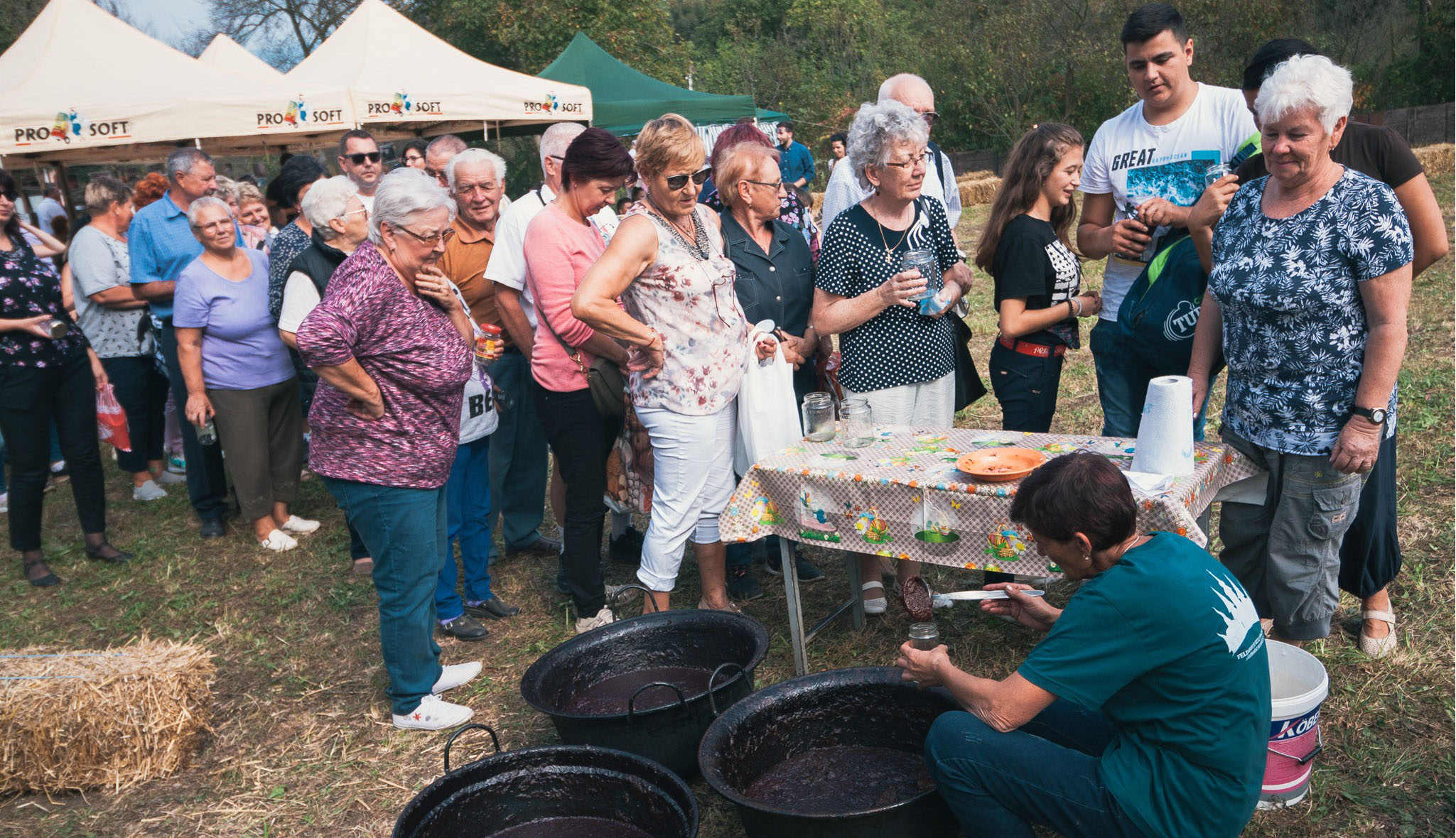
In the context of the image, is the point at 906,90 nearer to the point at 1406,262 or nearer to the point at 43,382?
the point at 1406,262

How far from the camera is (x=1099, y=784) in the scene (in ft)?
6.97

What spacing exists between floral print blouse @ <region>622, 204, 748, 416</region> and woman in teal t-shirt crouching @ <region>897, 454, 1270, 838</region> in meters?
1.56

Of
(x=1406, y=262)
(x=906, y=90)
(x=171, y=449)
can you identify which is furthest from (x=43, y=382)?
(x=1406, y=262)

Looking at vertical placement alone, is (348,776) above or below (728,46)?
below

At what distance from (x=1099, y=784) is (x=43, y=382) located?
5.10 m

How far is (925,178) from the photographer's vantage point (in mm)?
4305

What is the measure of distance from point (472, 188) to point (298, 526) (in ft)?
8.67

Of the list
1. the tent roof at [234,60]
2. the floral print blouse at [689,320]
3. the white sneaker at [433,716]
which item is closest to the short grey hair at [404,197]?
the floral print blouse at [689,320]

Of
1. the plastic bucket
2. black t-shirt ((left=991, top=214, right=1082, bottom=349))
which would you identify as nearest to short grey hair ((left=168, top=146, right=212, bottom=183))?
black t-shirt ((left=991, top=214, right=1082, bottom=349))

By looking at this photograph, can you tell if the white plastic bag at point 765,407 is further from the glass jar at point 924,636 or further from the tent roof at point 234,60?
the tent roof at point 234,60

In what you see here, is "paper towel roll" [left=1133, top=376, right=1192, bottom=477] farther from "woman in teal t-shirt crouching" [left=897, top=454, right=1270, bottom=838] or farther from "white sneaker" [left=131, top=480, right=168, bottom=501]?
"white sneaker" [left=131, top=480, right=168, bottom=501]

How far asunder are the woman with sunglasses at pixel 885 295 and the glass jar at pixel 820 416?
0.30 metres

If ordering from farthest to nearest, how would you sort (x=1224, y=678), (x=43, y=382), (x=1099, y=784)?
(x=43, y=382) < (x=1099, y=784) < (x=1224, y=678)

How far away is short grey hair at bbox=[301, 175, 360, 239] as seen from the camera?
4.05 meters
